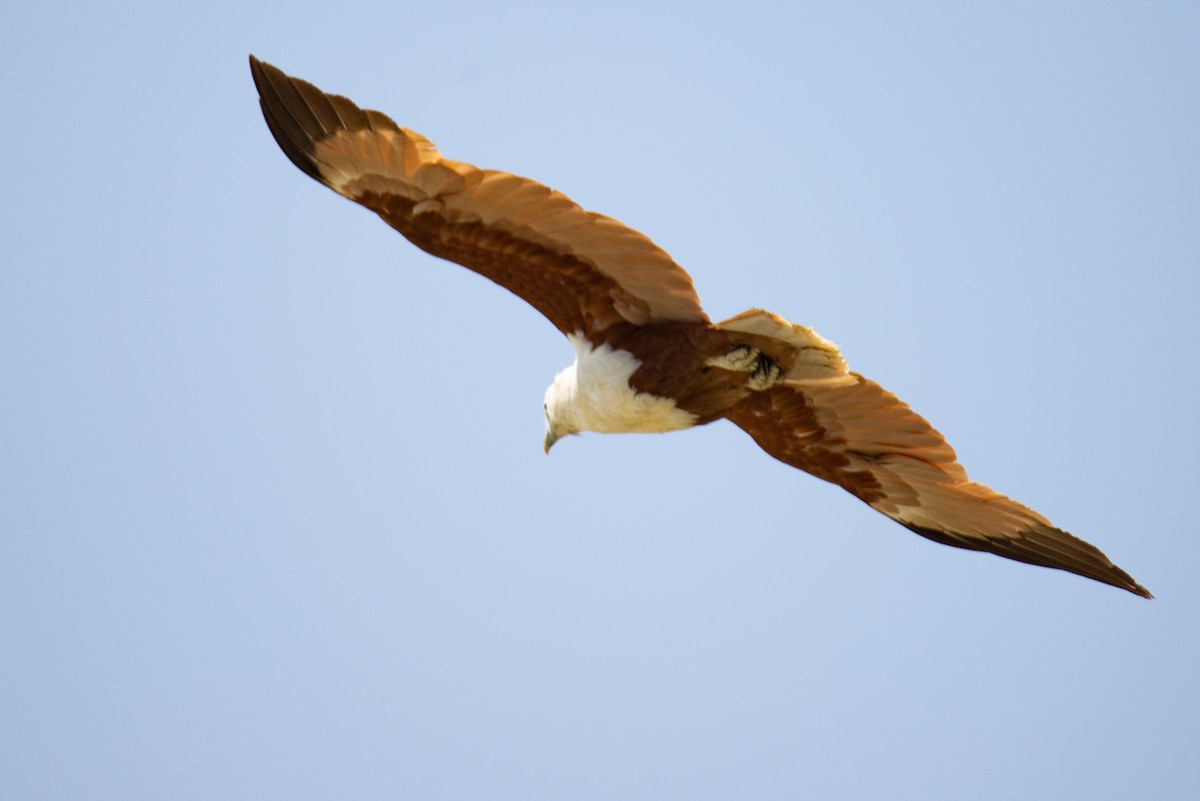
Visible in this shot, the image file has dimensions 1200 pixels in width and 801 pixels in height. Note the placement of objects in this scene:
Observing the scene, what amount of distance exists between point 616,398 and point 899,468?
65.5 inches

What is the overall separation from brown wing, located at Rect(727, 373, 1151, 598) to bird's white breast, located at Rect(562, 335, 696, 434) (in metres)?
0.59

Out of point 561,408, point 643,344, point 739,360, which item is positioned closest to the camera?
point 739,360

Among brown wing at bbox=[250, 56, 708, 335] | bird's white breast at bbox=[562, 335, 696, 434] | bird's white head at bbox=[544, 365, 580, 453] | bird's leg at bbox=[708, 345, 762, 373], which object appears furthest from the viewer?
bird's white head at bbox=[544, 365, 580, 453]

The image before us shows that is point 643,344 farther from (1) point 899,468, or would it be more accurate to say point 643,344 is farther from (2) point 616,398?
(1) point 899,468

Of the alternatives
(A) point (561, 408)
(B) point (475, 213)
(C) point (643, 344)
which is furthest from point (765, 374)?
(B) point (475, 213)

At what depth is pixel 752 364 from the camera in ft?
22.5

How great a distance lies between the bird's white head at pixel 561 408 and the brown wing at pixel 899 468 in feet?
2.71

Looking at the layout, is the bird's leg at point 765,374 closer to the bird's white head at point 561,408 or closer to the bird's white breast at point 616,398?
the bird's white breast at point 616,398

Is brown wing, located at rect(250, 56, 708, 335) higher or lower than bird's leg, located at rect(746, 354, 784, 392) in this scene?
higher

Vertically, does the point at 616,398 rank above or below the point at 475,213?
below

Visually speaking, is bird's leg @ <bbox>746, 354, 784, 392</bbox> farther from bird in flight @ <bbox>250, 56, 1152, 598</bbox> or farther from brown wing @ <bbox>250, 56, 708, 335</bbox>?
brown wing @ <bbox>250, 56, 708, 335</bbox>

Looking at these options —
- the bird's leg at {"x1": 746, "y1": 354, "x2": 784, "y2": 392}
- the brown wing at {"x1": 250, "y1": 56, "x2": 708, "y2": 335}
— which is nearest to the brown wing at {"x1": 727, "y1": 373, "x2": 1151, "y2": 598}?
the bird's leg at {"x1": 746, "y1": 354, "x2": 784, "y2": 392}

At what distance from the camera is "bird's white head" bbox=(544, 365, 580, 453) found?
7562 mm

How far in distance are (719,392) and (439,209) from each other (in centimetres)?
157
